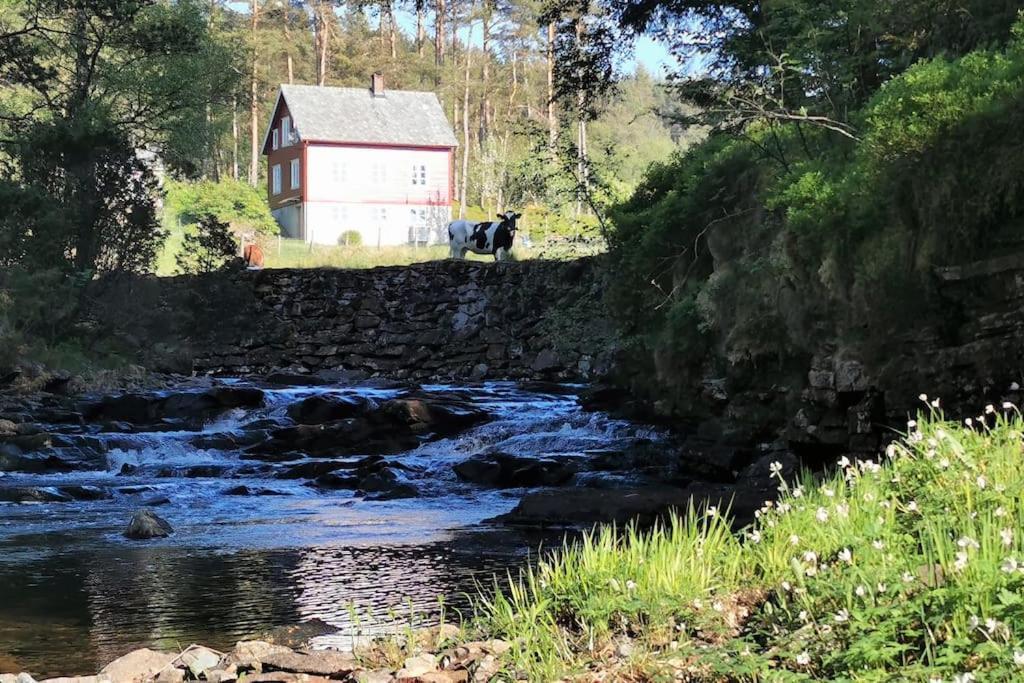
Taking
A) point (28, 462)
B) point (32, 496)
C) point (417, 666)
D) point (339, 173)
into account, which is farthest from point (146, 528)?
point (339, 173)

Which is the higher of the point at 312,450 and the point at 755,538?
the point at 755,538

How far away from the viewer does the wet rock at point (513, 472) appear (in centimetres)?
1256

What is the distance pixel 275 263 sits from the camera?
114 feet

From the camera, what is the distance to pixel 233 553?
884cm

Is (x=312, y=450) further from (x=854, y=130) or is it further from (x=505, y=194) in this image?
(x=505, y=194)

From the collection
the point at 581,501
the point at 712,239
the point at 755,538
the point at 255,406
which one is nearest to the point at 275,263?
the point at 255,406

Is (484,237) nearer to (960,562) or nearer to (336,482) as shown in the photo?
(336,482)

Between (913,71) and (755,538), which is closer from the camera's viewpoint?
(755,538)

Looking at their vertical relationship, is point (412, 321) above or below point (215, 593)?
above

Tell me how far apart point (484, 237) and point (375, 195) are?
66.8 feet

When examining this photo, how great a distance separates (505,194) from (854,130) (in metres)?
41.1

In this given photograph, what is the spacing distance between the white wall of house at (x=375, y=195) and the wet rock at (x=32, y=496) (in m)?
37.7

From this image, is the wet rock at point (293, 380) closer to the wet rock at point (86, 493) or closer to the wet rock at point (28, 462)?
the wet rock at point (28, 462)

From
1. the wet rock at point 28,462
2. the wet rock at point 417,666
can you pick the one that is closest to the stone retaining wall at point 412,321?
the wet rock at point 28,462
